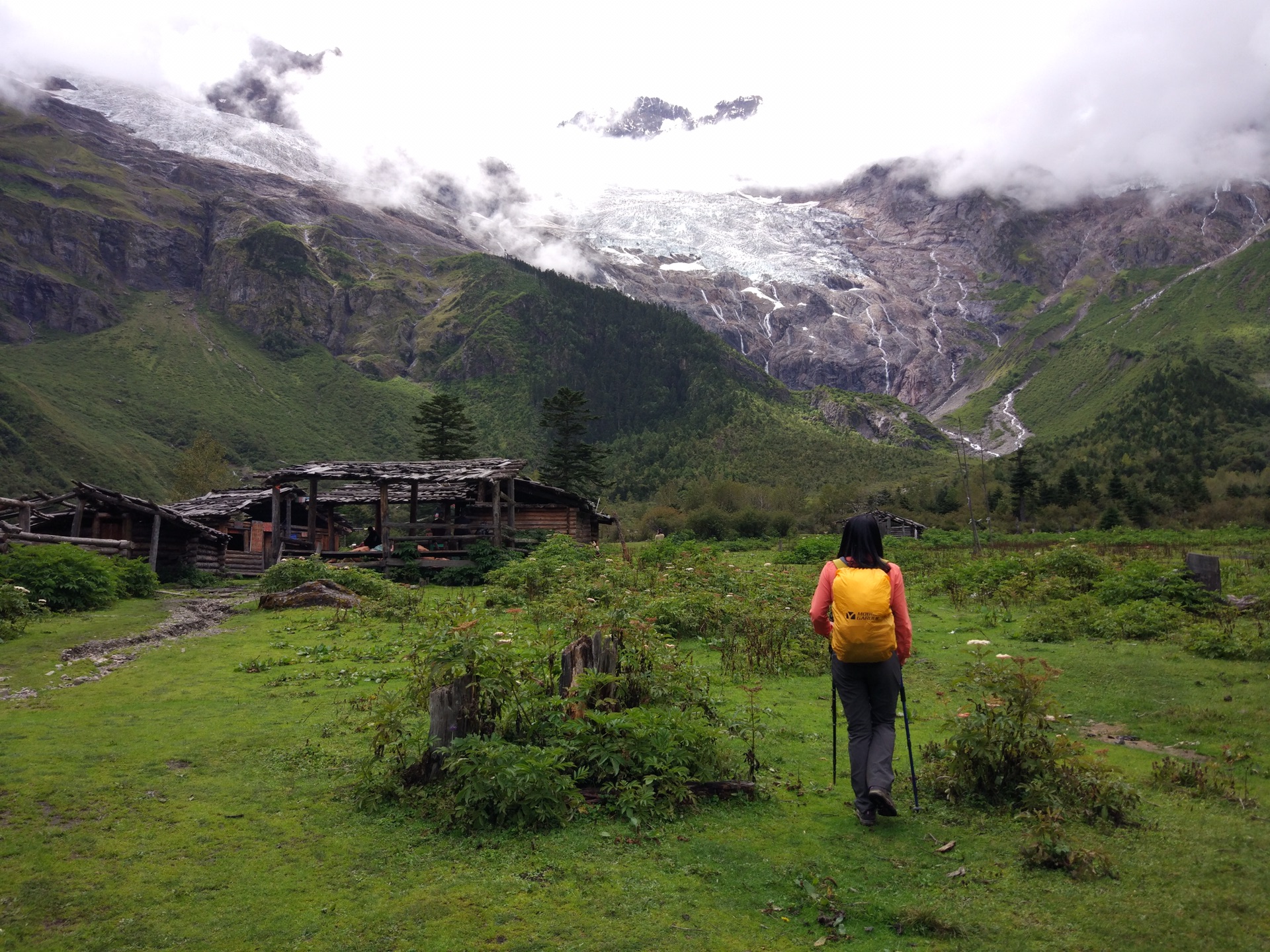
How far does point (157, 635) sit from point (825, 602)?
1269 centimetres

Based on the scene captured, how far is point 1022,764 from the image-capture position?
219 inches

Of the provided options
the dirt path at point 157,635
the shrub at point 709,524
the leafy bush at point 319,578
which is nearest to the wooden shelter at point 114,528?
the dirt path at point 157,635

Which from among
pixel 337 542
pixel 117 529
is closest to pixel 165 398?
pixel 337 542

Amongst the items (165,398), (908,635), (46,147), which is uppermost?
(46,147)

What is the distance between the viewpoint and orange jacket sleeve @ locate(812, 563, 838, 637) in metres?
5.90

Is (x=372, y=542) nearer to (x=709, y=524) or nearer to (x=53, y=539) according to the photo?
(x=53, y=539)

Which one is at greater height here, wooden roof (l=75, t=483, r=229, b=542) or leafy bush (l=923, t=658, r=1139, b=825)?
wooden roof (l=75, t=483, r=229, b=542)

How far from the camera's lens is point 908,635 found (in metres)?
5.71

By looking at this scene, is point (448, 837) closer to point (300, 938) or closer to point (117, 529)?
point (300, 938)

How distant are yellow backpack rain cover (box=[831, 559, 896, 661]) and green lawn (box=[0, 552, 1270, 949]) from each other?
1.15 m

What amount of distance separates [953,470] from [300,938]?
9914 cm

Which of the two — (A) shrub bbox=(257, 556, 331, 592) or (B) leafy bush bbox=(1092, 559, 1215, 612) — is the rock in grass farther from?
(B) leafy bush bbox=(1092, 559, 1215, 612)

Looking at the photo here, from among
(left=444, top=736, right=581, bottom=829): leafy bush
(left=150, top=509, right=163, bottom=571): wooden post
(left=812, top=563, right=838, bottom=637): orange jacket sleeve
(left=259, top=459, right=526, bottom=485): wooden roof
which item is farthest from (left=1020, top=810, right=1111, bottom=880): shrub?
(left=150, top=509, right=163, bottom=571): wooden post

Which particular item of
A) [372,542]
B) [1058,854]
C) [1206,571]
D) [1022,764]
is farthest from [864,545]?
[372,542]
